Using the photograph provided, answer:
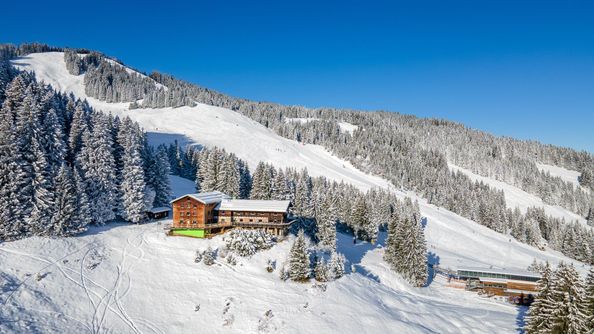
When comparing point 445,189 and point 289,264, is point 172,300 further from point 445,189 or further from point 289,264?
point 445,189

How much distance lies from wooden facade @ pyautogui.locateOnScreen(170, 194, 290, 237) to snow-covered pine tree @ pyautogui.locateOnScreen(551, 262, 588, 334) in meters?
33.6

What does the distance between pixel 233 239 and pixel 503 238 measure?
88.7 meters

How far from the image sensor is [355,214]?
78688mm

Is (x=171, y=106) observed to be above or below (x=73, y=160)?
above

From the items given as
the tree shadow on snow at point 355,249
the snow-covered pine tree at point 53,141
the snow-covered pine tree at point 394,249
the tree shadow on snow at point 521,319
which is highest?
the snow-covered pine tree at point 53,141

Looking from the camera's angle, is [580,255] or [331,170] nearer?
[580,255]

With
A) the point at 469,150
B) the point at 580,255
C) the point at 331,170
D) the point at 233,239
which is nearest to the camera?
the point at 233,239

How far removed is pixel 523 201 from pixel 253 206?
147m

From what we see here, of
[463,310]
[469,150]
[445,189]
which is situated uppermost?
[469,150]

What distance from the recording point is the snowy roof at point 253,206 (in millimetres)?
53656

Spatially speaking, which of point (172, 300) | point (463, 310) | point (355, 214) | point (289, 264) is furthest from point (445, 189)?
point (172, 300)

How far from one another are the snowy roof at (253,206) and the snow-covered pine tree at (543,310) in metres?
32.3

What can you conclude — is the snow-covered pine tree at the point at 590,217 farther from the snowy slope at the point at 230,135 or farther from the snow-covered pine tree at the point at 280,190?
the snow-covered pine tree at the point at 280,190

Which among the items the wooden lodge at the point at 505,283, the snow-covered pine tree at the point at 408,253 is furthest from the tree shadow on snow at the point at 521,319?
the snow-covered pine tree at the point at 408,253
